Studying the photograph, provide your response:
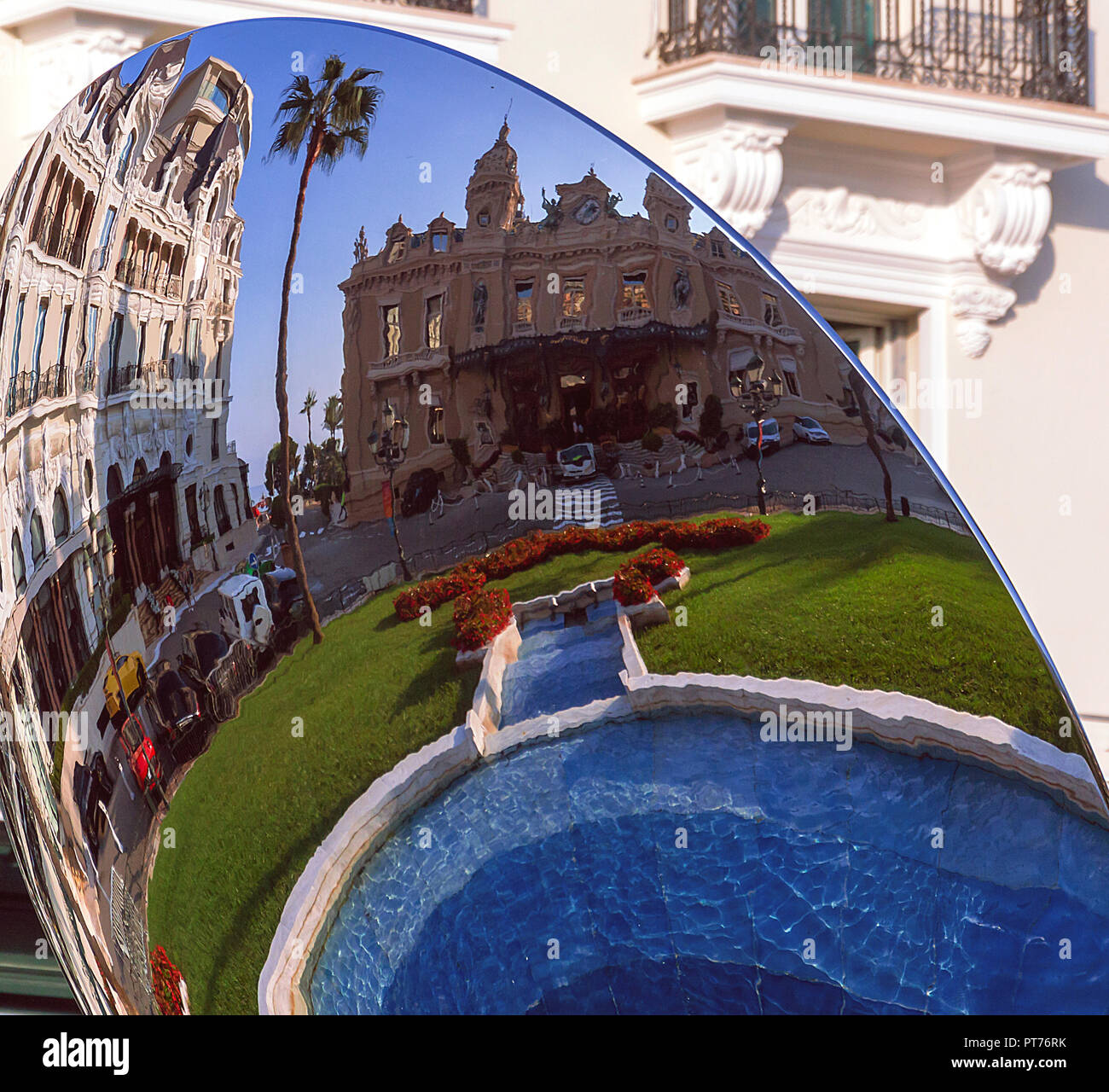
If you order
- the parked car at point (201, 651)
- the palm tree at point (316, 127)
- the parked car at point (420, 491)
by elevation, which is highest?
the palm tree at point (316, 127)

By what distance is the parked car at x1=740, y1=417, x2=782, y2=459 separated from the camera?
1229 millimetres

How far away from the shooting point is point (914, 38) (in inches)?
308

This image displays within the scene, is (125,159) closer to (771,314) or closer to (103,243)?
(103,243)

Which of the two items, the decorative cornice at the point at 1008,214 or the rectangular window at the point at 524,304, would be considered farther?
the decorative cornice at the point at 1008,214

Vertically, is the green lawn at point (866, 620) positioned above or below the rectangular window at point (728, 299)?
below

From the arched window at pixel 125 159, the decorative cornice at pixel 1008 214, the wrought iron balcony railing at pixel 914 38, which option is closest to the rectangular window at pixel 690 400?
the arched window at pixel 125 159

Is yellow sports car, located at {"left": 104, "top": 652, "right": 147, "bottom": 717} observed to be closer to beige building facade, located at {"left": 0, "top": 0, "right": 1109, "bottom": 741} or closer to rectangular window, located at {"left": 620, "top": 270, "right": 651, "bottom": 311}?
rectangular window, located at {"left": 620, "top": 270, "right": 651, "bottom": 311}

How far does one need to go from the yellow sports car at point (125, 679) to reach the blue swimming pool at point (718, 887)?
26 cm

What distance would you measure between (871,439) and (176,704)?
2.00 feet

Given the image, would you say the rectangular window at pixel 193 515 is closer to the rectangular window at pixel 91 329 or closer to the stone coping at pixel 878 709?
the rectangular window at pixel 91 329

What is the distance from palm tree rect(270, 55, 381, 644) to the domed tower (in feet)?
0.34

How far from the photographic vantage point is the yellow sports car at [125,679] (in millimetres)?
1290

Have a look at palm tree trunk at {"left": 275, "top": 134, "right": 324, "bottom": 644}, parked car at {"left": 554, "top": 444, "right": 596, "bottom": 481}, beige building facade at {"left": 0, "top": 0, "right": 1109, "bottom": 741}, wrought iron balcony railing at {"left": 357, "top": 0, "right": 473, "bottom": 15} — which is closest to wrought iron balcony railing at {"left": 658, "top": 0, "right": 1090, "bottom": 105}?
beige building facade at {"left": 0, "top": 0, "right": 1109, "bottom": 741}
